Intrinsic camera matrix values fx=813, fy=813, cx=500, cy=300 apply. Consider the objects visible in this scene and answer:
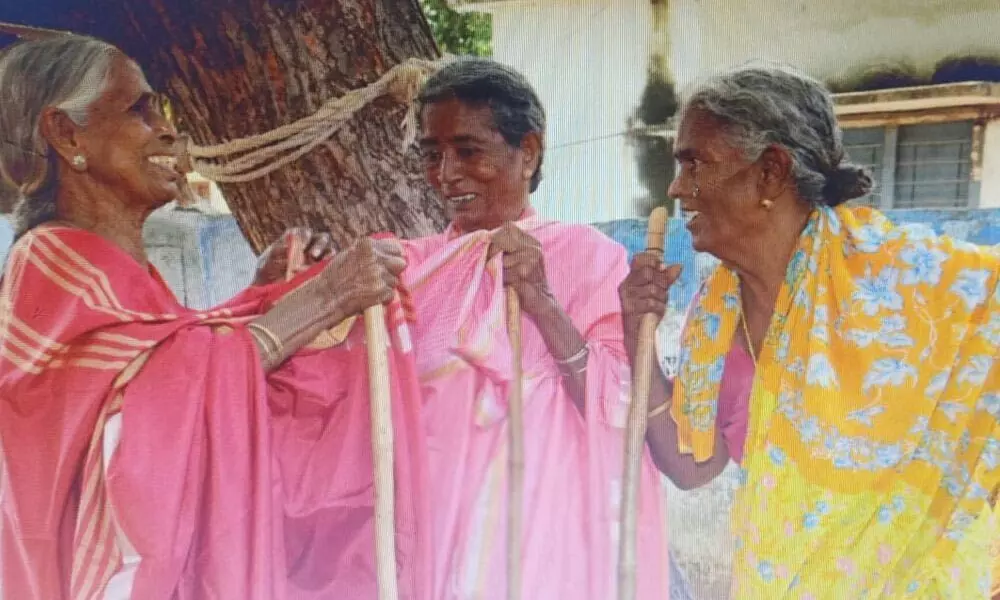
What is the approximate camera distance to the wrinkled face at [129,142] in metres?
1.29

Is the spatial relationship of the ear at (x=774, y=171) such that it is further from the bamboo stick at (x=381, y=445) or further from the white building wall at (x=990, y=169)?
the bamboo stick at (x=381, y=445)

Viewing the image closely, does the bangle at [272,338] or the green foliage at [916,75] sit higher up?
the green foliage at [916,75]

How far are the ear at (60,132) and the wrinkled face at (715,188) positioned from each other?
96cm

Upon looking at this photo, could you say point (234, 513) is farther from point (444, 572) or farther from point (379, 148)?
point (379, 148)

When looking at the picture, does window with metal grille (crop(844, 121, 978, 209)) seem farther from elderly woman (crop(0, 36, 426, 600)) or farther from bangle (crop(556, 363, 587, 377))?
elderly woman (crop(0, 36, 426, 600))

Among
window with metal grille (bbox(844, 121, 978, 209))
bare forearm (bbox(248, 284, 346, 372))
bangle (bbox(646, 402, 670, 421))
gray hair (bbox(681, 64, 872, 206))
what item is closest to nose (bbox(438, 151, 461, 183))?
bare forearm (bbox(248, 284, 346, 372))

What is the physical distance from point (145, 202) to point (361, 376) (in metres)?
0.46

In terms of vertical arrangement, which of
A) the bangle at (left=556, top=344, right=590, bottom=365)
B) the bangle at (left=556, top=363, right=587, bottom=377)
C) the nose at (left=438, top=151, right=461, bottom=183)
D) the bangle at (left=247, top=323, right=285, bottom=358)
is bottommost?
the bangle at (left=556, top=363, right=587, bottom=377)

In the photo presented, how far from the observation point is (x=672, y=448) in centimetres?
146

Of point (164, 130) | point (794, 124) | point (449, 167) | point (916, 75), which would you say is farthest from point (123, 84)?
point (916, 75)

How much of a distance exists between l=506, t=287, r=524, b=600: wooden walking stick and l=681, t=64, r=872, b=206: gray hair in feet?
1.59

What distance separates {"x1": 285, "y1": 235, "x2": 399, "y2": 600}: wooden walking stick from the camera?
1356mm

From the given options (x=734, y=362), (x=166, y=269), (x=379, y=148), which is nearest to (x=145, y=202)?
(x=166, y=269)

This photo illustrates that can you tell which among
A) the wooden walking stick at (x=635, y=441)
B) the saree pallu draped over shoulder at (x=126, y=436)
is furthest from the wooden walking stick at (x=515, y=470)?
the saree pallu draped over shoulder at (x=126, y=436)
